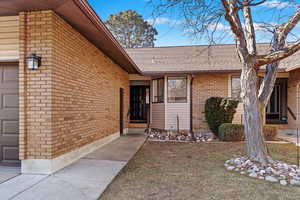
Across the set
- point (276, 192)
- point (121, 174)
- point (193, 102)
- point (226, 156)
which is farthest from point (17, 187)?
point (193, 102)

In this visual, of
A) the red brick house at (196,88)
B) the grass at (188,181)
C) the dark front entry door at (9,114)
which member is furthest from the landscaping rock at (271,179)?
the red brick house at (196,88)

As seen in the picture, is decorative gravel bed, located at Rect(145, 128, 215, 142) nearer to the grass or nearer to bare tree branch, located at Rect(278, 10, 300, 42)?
the grass

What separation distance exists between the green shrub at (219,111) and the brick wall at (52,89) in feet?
18.8

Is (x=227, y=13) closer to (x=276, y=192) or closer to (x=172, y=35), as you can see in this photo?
(x=172, y=35)

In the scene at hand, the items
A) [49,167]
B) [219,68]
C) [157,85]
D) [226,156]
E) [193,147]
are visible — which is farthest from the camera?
[157,85]

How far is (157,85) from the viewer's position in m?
10.6

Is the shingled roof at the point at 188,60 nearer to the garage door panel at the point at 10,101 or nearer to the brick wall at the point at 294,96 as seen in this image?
the brick wall at the point at 294,96

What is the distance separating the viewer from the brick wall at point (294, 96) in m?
9.26

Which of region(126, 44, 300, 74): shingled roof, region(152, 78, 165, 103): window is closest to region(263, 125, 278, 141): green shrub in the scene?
region(126, 44, 300, 74): shingled roof

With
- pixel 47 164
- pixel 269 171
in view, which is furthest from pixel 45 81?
pixel 269 171

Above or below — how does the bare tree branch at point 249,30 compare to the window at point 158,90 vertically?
above

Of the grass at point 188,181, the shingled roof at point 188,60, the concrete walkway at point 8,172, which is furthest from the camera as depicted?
the shingled roof at point 188,60

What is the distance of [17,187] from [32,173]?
595 millimetres

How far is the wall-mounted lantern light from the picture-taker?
143 inches
